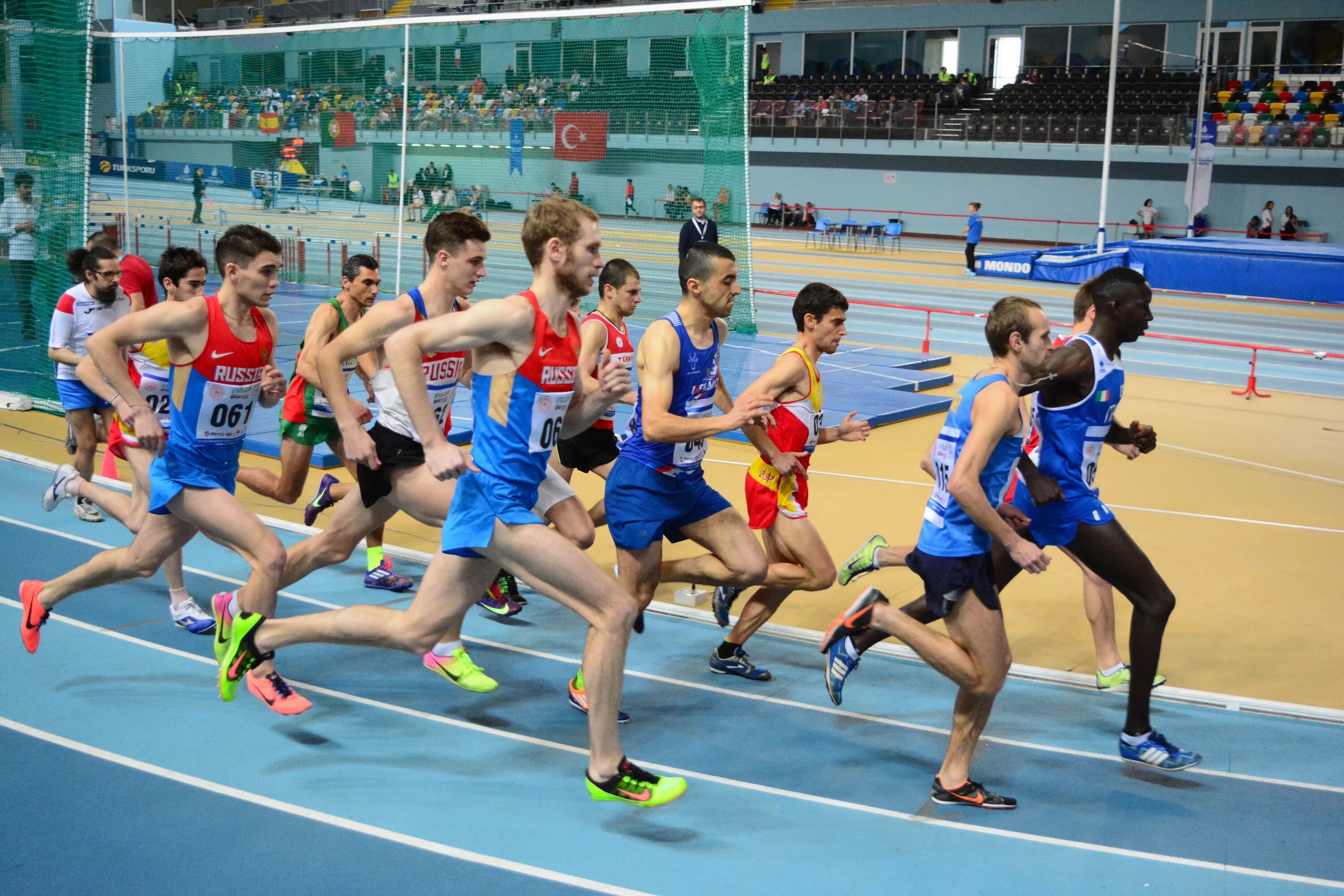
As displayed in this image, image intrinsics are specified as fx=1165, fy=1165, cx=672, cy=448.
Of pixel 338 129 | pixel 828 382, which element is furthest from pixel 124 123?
pixel 828 382

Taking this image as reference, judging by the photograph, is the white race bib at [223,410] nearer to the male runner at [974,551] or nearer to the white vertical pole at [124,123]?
the male runner at [974,551]

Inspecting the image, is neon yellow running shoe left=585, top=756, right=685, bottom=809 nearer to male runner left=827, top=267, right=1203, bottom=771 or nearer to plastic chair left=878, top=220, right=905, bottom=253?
male runner left=827, top=267, right=1203, bottom=771

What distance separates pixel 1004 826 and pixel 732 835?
1082 millimetres

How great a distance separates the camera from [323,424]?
7.22 m

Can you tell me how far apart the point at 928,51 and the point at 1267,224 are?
15.2 m

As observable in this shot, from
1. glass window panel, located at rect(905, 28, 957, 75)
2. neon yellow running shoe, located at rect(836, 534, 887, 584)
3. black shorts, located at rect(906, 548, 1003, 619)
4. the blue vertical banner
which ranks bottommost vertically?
neon yellow running shoe, located at rect(836, 534, 887, 584)

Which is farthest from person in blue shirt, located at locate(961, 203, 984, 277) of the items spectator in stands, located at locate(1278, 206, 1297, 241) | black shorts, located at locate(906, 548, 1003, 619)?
black shorts, located at locate(906, 548, 1003, 619)

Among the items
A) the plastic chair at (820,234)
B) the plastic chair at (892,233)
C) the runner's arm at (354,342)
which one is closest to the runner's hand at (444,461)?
the runner's arm at (354,342)

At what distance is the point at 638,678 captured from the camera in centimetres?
607

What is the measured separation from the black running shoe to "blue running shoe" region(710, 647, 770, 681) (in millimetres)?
1460

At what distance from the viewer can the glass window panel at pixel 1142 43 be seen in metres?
37.8

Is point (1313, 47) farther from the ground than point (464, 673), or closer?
farther from the ground

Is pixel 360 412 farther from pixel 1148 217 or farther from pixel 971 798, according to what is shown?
pixel 1148 217

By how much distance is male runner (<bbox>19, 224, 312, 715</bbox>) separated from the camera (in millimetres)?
5297
